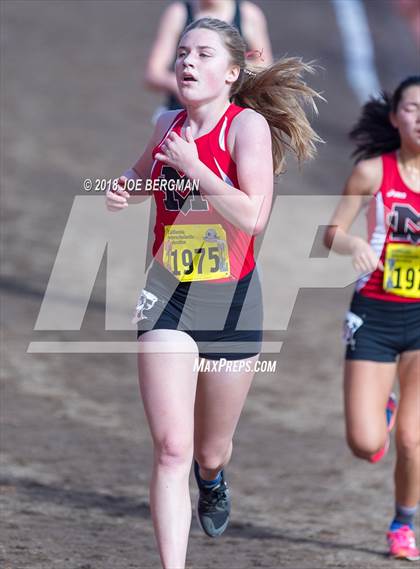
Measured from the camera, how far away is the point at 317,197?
17.3 m

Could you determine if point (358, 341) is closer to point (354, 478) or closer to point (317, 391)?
point (354, 478)

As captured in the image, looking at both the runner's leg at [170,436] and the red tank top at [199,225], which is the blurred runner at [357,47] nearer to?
the red tank top at [199,225]

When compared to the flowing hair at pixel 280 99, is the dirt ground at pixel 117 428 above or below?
below

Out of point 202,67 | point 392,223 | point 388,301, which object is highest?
point 202,67

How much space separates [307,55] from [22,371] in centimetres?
1478

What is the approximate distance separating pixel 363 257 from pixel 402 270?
421 millimetres

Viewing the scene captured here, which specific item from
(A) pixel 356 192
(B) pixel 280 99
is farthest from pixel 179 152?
(A) pixel 356 192

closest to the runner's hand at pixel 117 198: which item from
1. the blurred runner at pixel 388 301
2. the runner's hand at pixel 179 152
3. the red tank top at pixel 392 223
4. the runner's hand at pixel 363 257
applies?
the runner's hand at pixel 179 152

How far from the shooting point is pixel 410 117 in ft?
19.0

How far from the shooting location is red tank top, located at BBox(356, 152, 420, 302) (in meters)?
5.82

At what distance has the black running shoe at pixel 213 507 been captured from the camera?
5.38 m

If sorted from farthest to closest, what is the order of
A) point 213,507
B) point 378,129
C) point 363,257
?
point 378,129
point 363,257
point 213,507

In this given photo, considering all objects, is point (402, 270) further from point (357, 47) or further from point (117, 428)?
point (357, 47)

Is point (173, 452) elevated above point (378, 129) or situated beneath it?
situated beneath
